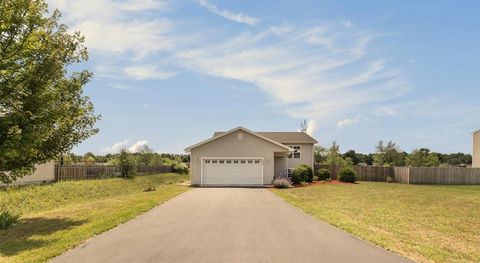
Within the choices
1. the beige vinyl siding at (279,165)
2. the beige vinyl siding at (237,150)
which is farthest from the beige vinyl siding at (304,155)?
the beige vinyl siding at (237,150)

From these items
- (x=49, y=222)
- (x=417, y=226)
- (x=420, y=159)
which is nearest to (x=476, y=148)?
(x=420, y=159)

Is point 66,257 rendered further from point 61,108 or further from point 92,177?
point 92,177

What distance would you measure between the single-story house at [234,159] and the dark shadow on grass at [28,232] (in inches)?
736

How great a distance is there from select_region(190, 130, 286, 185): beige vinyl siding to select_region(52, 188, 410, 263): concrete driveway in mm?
19551

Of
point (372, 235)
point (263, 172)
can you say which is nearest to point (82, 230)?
point (372, 235)

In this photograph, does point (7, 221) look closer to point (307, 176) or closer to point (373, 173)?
point (307, 176)

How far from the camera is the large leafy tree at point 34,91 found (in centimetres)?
1439

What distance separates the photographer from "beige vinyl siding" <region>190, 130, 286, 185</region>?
35.3m

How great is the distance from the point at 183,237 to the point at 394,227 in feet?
21.9

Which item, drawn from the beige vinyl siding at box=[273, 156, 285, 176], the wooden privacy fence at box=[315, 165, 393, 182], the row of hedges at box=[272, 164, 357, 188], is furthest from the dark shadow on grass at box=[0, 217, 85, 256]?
the wooden privacy fence at box=[315, 165, 393, 182]

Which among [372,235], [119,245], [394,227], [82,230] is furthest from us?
[394,227]

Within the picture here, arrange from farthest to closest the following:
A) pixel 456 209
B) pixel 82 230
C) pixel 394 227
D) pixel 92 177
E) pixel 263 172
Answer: pixel 92 177 < pixel 263 172 < pixel 456 209 < pixel 394 227 < pixel 82 230

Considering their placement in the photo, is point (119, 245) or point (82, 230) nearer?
point (119, 245)

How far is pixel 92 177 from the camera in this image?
45.8 m
